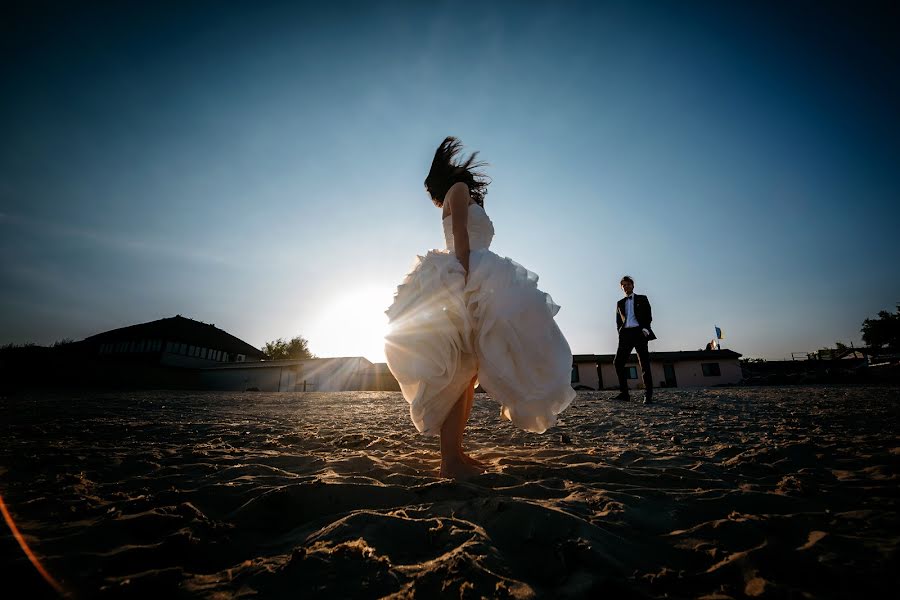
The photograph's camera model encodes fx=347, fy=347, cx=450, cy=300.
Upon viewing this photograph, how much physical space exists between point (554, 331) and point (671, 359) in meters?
29.8

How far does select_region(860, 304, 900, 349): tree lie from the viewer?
36219 millimetres

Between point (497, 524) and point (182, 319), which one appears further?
point (182, 319)

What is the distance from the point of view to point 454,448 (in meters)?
2.05

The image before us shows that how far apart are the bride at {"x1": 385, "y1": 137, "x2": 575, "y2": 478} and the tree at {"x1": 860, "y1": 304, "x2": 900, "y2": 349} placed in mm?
56322

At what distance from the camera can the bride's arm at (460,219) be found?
91.0 inches

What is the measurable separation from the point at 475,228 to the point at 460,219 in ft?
0.60

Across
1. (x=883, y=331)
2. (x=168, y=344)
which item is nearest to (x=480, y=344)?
(x=168, y=344)

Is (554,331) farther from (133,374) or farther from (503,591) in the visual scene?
(133,374)

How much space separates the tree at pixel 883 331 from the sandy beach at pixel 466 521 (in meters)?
54.8

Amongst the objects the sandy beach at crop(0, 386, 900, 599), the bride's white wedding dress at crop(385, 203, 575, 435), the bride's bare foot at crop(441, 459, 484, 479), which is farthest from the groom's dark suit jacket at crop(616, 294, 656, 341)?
the bride's bare foot at crop(441, 459, 484, 479)

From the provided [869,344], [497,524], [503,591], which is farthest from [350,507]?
[869,344]

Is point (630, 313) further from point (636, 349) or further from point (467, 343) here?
point (467, 343)

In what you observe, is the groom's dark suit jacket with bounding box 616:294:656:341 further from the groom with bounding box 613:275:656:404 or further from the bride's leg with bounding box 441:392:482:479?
the bride's leg with bounding box 441:392:482:479

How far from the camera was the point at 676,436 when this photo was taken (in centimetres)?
296
